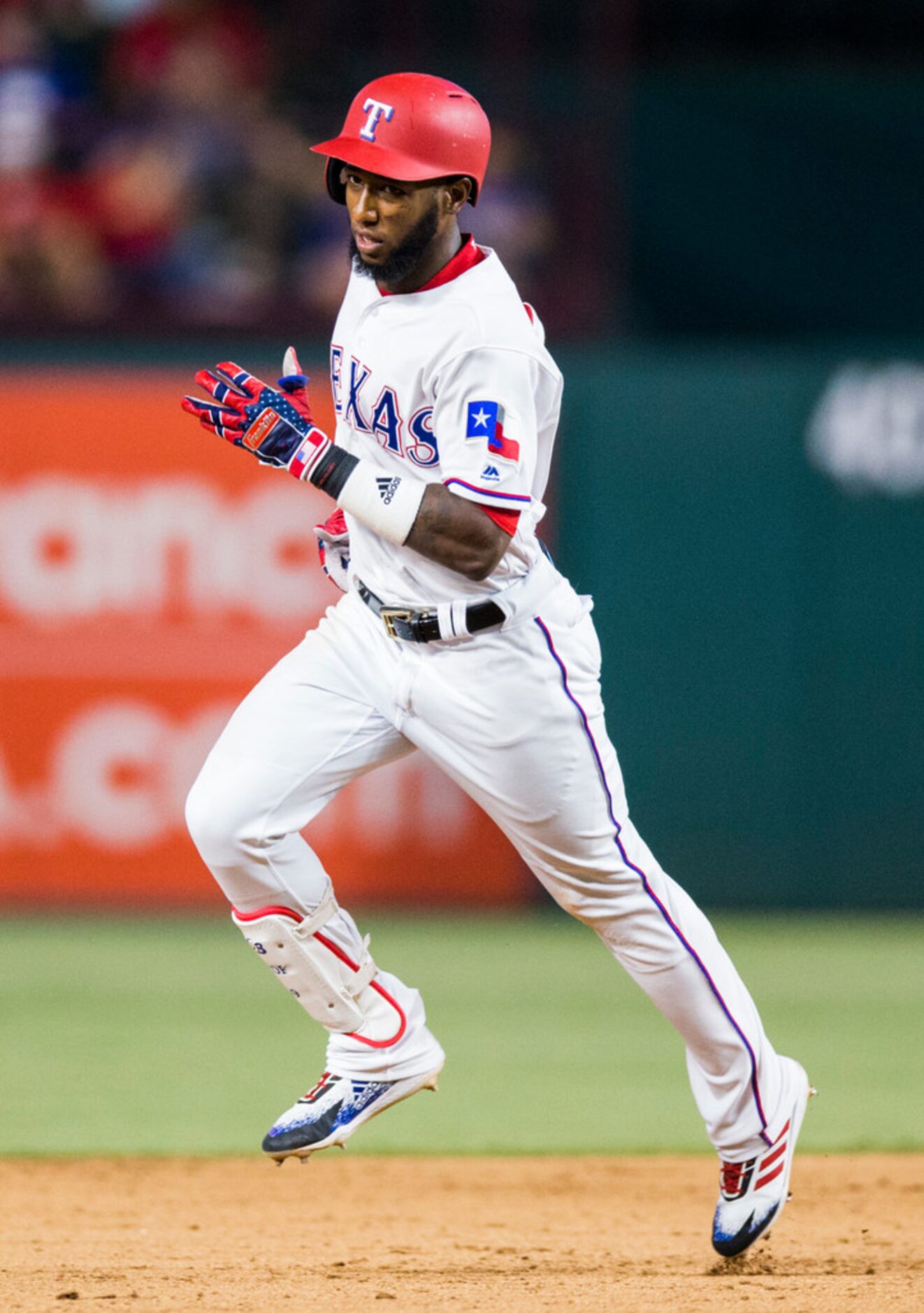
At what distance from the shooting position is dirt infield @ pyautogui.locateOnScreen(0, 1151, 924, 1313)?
3900mm

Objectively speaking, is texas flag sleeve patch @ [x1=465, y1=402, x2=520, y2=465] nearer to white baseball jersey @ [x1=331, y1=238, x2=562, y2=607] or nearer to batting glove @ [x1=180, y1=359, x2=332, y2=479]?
white baseball jersey @ [x1=331, y1=238, x2=562, y2=607]

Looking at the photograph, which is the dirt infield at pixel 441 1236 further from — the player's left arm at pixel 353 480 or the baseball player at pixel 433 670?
the player's left arm at pixel 353 480

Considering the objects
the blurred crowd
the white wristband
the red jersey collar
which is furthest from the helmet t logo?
the blurred crowd

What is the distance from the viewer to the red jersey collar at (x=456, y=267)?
4.12m

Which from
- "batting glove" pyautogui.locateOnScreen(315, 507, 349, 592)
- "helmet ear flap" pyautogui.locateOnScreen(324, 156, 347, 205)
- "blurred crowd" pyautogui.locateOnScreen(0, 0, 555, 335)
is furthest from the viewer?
"blurred crowd" pyautogui.locateOnScreen(0, 0, 555, 335)

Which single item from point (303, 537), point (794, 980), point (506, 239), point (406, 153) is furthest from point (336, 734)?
point (506, 239)

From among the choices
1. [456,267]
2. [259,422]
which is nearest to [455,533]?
[259,422]

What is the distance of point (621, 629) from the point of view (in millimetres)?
9211

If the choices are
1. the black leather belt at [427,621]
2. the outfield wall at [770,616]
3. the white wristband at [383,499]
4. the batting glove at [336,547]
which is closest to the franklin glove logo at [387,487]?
the white wristband at [383,499]

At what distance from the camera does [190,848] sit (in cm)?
912

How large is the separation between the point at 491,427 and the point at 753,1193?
1.71 m

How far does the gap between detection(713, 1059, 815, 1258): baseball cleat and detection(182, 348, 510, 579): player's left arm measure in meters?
1.38

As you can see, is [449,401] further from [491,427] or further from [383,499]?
[383,499]

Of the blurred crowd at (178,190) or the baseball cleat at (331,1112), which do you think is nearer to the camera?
the baseball cleat at (331,1112)
